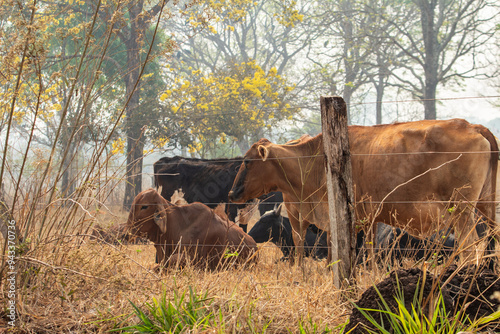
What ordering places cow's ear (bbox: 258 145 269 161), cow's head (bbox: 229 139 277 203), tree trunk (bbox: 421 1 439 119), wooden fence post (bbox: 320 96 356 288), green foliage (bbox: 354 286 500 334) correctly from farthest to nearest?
tree trunk (bbox: 421 1 439 119) → cow's head (bbox: 229 139 277 203) → cow's ear (bbox: 258 145 269 161) → wooden fence post (bbox: 320 96 356 288) → green foliage (bbox: 354 286 500 334)

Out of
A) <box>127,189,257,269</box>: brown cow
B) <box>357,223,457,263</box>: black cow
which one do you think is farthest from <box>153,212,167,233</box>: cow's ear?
A: <box>357,223,457,263</box>: black cow

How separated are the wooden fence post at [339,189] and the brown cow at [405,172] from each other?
809 millimetres

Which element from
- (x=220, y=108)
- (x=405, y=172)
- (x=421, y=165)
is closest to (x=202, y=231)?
(x=405, y=172)

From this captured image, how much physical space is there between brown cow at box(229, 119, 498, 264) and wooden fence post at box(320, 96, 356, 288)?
2.66ft

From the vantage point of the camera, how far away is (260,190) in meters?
5.71

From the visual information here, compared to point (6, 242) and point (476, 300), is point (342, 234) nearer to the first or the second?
point (476, 300)

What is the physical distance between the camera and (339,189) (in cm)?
323

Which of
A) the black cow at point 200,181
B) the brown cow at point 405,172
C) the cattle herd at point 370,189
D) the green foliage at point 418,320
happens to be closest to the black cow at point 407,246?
the cattle herd at point 370,189

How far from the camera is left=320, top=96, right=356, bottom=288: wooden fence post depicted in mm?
3201

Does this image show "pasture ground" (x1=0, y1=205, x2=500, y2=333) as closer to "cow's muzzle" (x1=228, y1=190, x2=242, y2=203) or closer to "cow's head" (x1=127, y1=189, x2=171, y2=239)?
"cow's head" (x1=127, y1=189, x2=171, y2=239)

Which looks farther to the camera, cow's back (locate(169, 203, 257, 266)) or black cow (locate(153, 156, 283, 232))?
black cow (locate(153, 156, 283, 232))

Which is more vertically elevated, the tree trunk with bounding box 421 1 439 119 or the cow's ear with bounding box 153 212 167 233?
the tree trunk with bounding box 421 1 439 119

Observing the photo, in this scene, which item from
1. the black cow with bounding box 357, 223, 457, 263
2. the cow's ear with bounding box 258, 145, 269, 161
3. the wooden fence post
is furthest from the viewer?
A: the cow's ear with bounding box 258, 145, 269, 161

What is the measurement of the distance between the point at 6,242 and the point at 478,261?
10.3ft
